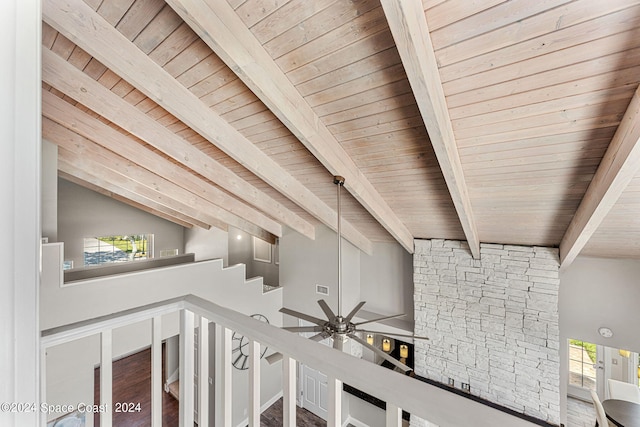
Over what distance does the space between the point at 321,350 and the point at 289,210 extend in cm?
434

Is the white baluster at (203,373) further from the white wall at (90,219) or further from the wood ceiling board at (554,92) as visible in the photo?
the white wall at (90,219)

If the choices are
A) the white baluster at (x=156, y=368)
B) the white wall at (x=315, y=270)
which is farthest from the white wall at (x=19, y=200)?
the white wall at (x=315, y=270)

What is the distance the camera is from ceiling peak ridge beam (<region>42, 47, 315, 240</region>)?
235 cm

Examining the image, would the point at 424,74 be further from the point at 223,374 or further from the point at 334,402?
the point at 223,374

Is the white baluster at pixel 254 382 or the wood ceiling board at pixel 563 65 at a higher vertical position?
the wood ceiling board at pixel 563 65

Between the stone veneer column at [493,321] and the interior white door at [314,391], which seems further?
the interior white door at [314,391]

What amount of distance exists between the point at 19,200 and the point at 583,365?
28.7 feet

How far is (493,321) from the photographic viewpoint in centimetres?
413

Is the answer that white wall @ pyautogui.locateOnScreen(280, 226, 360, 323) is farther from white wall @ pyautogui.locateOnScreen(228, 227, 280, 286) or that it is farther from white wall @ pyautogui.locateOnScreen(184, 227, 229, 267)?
white wall @ pyautogui.locateOnScreen(184, 227, 229, 267)

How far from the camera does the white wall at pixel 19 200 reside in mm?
482

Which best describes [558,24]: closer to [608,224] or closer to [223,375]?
[223,375]

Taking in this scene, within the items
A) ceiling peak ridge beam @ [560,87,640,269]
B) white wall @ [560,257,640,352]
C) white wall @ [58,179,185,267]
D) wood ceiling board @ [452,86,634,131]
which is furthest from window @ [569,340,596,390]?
white wall @ [58,179,185,267]

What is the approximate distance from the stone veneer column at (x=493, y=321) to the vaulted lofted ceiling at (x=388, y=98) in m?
0.62

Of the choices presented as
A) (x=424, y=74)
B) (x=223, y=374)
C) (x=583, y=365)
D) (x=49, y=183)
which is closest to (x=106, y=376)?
(x=223, y=374)
